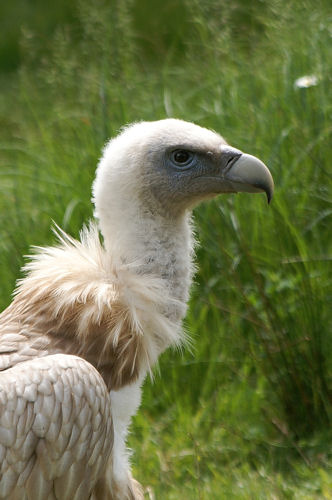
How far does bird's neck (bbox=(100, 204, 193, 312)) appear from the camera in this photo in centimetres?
358

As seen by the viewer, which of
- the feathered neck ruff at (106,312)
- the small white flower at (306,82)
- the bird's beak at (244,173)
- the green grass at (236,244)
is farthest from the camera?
the small white flower at (306,82)

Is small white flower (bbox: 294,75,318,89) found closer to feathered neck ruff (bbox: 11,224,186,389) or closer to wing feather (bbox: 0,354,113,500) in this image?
feathered neck ruff (bbox: 11,224,186,389)

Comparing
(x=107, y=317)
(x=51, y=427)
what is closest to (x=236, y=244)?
(x=107, y=317)

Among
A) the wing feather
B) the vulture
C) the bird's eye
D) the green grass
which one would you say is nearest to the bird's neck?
the vulture

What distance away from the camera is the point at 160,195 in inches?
144

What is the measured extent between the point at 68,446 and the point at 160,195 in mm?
937

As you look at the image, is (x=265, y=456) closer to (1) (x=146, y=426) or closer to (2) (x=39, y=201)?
(1) (x=146, y=426)

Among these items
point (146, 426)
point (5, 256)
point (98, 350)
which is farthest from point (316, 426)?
point (5, 256)

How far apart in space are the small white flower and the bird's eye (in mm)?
1503

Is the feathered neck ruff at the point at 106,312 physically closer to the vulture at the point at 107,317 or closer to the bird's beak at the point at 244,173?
the vulture at the point at 107,317

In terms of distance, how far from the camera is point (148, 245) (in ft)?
11.8

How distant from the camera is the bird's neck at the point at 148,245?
3582 mm

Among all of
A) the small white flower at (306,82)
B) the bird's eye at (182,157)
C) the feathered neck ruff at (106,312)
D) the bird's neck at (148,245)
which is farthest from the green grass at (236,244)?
the bird's eye at (182,157)

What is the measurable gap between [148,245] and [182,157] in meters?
0.34
